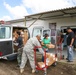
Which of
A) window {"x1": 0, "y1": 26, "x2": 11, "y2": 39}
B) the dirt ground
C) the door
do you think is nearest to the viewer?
the dirt ground

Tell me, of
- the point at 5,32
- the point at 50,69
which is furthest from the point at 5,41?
the point at 50,69

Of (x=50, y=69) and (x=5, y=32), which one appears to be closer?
(x=50, y=69)

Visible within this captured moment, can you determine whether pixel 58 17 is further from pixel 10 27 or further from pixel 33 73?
pixel 33 73

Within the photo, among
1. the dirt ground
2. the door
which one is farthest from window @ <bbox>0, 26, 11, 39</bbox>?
the dirt ground

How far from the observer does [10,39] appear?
816cm

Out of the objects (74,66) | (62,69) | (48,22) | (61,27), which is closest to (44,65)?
(62,69)

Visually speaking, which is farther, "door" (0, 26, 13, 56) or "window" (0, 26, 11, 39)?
"window" (0, 26, 11, 39)

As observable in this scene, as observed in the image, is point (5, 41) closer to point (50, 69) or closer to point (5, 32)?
point (5, 32)

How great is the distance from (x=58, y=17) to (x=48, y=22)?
155 centimetres

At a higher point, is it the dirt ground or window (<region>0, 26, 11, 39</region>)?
window (<region>0, 26, 11, 39</region>)

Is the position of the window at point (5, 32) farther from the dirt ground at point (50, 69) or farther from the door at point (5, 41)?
the dirt ground at point (50, 69)

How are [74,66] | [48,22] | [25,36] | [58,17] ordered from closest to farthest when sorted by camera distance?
[74,66]
[25,36]
[58,17]
[48,22]

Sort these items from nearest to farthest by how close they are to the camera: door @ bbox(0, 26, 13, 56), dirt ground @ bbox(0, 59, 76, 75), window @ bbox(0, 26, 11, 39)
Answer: dirt ground @ bbox(0, 59, 76, 75)
door @ bbox(0, 26, 13, 56)
window @ bbox(0, 26, 11, 39)

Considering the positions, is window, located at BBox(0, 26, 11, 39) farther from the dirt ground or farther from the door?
the dirt ground
